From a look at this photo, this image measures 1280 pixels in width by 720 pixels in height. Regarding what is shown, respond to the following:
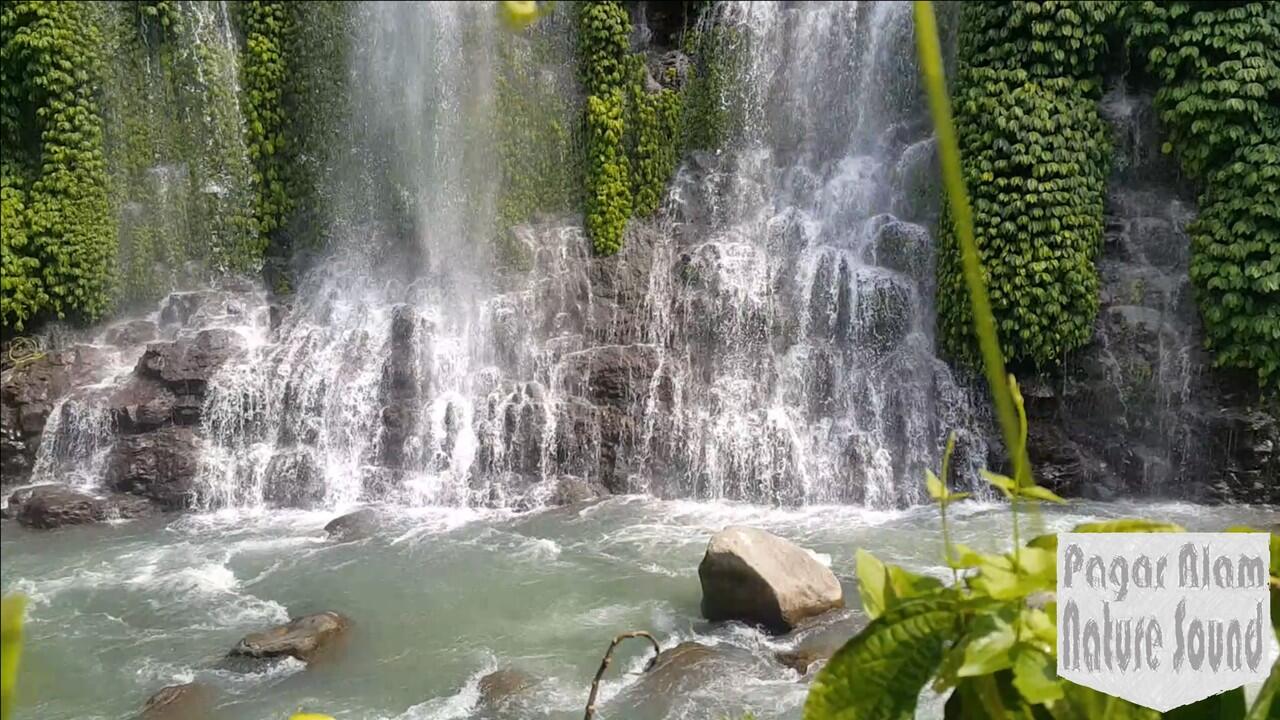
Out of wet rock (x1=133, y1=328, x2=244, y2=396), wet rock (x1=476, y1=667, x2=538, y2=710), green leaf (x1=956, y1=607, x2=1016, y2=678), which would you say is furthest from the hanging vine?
green leaf (x1=956, y1=607, x2=1016, y2=678)

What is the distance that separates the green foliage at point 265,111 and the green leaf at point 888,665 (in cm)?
1527

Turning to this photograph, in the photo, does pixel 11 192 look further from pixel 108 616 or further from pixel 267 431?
pixel 108 616

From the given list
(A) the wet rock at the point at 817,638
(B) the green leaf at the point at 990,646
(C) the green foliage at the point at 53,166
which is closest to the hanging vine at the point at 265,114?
(C) the green foliage at the point at 53,166

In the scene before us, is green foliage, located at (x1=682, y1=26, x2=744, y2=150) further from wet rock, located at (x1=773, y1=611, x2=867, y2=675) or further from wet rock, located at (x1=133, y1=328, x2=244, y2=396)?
wet rock, located at (x1=773, y1=611, x2=867, y2=675)

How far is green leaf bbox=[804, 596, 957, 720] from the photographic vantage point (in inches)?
39.8

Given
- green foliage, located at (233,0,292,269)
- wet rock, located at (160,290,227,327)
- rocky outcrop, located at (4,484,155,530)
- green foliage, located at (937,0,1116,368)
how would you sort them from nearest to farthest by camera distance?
green foliage, located at (937,0,1116,368) < rocky outcrop, located at (4,484,155,530) < wet rock, located at (160,290,227,327) < green foliage, located at (233,0,292,269)

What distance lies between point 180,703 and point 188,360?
23.3 feet

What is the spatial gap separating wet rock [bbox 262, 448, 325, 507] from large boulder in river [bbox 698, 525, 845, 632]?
6404 mm

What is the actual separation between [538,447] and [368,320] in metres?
3.69

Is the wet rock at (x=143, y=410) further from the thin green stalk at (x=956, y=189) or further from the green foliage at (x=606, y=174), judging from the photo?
the thin green stalk at (x=956, y=189)

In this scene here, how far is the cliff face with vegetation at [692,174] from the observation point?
33.5 feet

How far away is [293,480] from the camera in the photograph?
38.1 ft

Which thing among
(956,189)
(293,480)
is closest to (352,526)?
(293,480)

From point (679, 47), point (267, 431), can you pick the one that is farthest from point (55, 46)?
point (679, 47)
